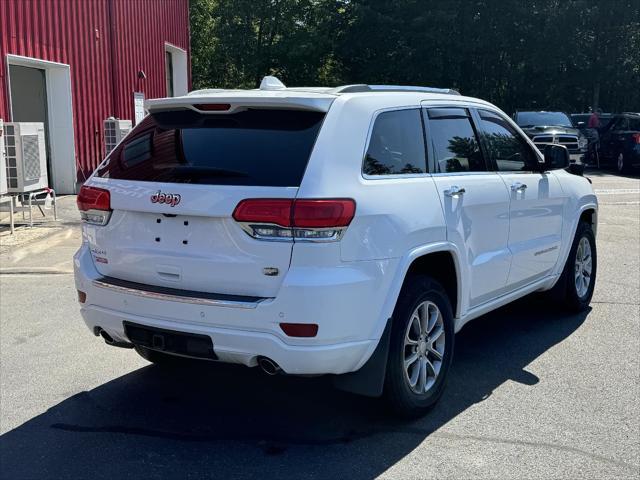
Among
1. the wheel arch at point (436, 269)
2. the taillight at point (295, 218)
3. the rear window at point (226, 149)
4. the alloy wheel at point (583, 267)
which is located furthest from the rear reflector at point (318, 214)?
the alloy wheel at point (583, 267)

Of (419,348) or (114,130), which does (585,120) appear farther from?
(419,348)

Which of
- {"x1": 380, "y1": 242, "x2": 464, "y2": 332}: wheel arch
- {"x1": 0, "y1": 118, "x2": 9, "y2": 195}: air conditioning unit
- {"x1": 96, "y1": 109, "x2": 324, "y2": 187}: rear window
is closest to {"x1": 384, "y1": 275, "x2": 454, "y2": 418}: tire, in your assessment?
{"x1": 380, "y1": 242, "x2": 464, "y2": 332}: wheel arch

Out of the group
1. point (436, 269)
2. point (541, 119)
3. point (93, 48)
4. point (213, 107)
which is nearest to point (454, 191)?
point (436, 269)

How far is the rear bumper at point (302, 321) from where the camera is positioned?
3.40m

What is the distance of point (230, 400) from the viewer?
4422 mm

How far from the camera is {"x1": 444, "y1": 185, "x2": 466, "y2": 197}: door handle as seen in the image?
167 inches

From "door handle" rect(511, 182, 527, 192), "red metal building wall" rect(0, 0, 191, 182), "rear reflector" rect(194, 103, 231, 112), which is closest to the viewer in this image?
"rear reflector" rect(194, 103, 231, 112)

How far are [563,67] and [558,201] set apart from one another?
106ft

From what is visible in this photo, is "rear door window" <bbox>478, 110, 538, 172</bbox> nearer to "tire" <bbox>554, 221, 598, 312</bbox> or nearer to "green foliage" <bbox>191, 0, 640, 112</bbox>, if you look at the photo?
"tire" <bbox>554, 221, 598, 312</bbox>

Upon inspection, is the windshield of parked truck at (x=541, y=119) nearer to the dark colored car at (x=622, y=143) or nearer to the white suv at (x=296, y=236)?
the dark colored car at (x=622, y=143)

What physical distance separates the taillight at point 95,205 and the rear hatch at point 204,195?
4 centimetres

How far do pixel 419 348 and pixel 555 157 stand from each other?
8.13ft

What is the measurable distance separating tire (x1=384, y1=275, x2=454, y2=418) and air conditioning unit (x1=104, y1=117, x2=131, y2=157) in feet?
35.9

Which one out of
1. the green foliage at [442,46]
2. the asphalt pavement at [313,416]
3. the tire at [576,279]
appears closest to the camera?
the asphalt pavement at [313,416]
